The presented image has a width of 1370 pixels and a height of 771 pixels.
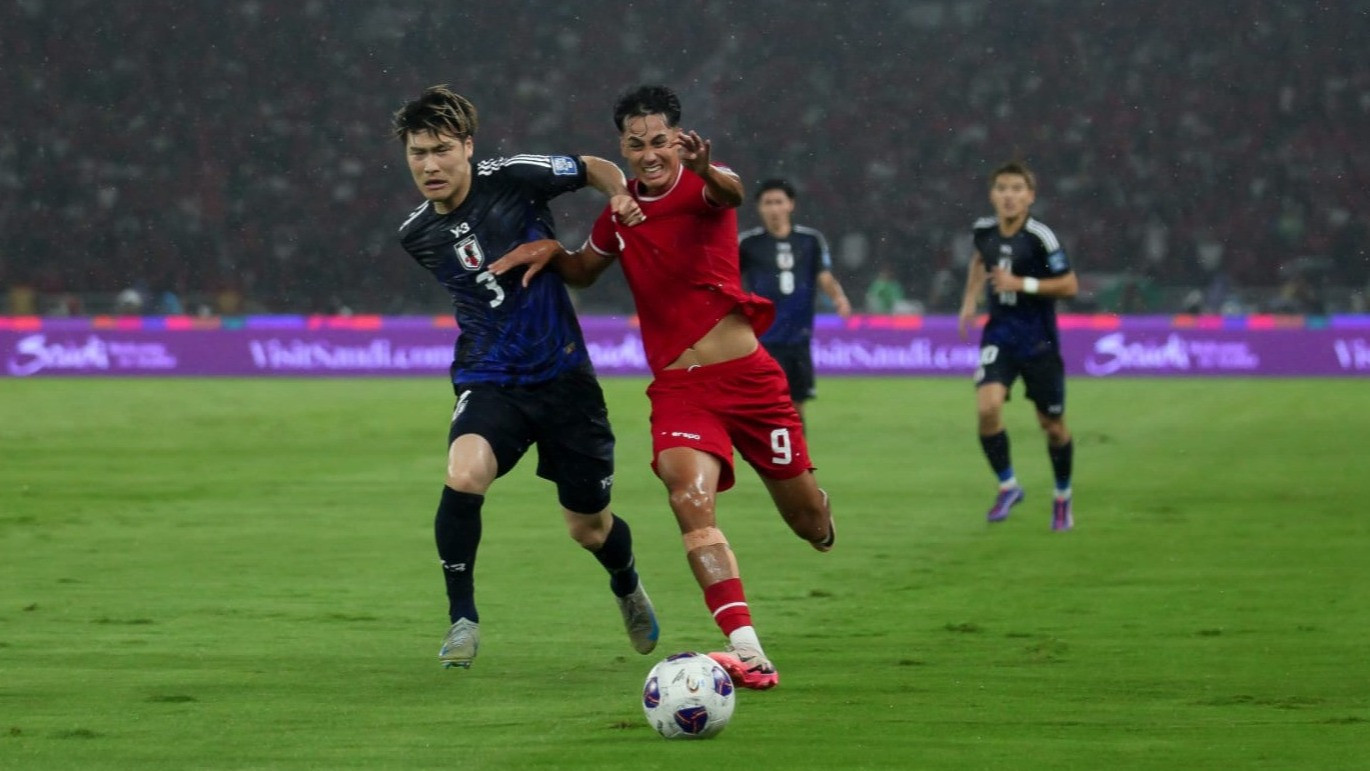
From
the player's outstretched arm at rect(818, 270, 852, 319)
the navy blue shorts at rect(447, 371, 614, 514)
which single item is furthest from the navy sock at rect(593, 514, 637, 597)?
the player's outstretched arm at rect(818, 270, 852, 319)

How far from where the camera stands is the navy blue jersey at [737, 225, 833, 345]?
1463 cm

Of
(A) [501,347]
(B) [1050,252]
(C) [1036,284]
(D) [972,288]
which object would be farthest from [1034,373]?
(A) [501,347]

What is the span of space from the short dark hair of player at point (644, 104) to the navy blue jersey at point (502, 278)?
0.37 metres

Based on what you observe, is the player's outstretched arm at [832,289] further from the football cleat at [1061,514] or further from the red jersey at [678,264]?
the red jersey at [678,264]

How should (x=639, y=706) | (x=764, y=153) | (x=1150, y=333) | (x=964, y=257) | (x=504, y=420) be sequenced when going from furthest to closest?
(x=764, y=153) → (x=964, y=257) → (x=1150, y=333) → (x=504, y=420) → (x=639, y=706)

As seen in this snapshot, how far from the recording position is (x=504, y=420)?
672cm

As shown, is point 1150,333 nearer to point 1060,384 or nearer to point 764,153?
point 764,153

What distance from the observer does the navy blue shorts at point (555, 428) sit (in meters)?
6.72

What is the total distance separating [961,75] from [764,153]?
3971 millimetres

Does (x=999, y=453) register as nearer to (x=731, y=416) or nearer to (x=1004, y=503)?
(x=1004, y=503)

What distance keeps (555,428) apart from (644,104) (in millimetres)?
1181

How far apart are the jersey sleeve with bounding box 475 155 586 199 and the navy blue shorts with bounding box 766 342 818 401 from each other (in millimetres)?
7657

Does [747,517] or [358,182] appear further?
[358,182]

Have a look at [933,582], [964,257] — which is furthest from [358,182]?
[933,582]
